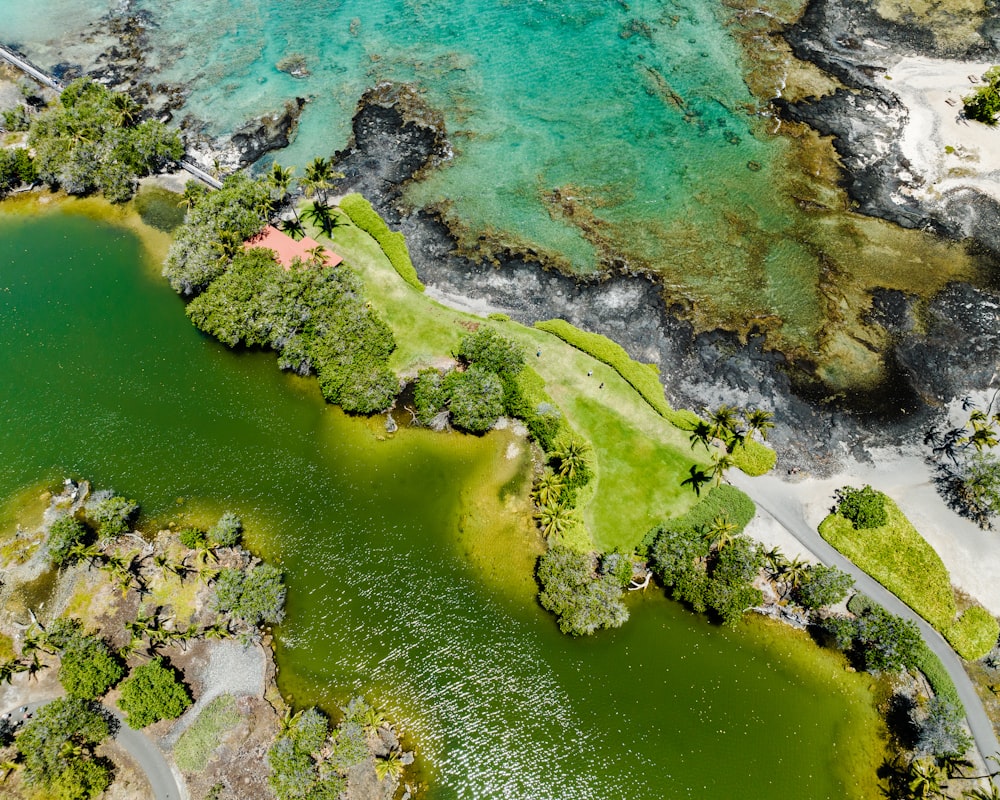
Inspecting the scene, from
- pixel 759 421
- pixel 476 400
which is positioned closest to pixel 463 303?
pixel 476 400

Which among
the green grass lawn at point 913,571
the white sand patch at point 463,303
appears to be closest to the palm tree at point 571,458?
the white sand patch at point 463,303

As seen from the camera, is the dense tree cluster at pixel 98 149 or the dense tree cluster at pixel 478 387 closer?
the dense tree cluster at pixel 478 387

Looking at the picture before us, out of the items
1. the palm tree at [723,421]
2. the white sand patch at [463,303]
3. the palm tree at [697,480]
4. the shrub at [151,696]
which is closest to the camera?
the shrub at [151,696]

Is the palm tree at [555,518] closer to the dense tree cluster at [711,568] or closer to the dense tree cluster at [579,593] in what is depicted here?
the dense tree cluster at [579,593]

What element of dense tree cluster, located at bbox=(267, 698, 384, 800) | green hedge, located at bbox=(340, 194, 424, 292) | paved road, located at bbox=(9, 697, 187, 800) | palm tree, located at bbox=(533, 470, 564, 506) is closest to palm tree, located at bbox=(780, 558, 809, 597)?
palm tree, located at bbox=(533, 470, 564, 506)

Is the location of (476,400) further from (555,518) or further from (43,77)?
(43,77)

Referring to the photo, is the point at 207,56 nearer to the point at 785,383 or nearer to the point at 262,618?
the point at 262,618
